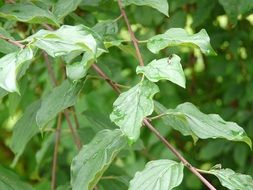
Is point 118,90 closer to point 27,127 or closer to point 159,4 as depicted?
point 159,4

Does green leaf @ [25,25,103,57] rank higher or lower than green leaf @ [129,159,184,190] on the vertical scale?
higher

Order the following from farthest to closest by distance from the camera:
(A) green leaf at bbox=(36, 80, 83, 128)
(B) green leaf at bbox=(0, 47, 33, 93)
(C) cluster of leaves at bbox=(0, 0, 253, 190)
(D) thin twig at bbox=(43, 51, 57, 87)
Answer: (D) thin twig at bbox=(43, 51, 57, 87) < (A) green leaf at bbox=(36, 80, 83, 128) < (C) cluster of leaves at bbox=(0, 0, 253, 190) < (B) green leaf at bbox=(0, 47, 33, 93)

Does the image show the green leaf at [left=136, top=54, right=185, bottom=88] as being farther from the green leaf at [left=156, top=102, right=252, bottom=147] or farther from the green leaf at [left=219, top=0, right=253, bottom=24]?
the green leaf at [left=219, top=0, right=253, bottom=24]

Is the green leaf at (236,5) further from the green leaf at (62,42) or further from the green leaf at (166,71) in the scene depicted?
the green leaf at (62,42)

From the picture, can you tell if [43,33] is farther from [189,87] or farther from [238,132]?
[189,87]

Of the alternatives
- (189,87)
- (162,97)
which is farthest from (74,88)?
(189,87)

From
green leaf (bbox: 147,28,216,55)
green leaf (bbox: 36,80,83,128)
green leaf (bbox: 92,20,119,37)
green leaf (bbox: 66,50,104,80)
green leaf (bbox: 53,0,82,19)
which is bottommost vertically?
green leaf (bbox: 36,80,83,128)

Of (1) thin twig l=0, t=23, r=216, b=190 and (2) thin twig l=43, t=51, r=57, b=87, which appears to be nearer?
(1) thin twig l=0, t=23, r=216, b=190

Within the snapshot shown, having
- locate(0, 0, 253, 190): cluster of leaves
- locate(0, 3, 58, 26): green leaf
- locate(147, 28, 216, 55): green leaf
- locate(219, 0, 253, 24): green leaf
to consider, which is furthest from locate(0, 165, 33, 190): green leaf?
locate(219, 0, 253, 24): green leaf
